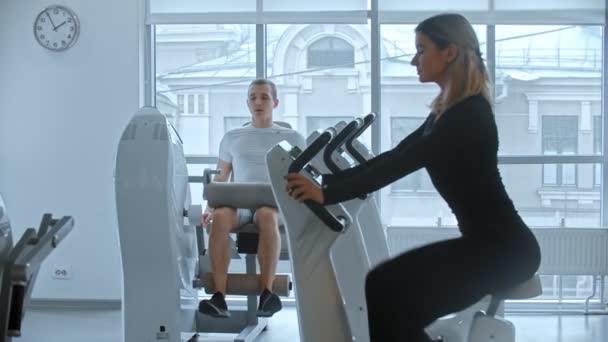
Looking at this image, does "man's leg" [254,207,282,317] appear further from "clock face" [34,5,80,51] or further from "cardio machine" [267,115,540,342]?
"clock face" [34,5,80,51]

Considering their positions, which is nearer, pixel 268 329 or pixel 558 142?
pixel 268 329

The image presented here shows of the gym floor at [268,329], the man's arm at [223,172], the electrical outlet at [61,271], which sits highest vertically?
the man's arm at [223,172]

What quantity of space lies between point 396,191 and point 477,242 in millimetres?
4175

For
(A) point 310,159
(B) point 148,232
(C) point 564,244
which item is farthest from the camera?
(C) point 564,244

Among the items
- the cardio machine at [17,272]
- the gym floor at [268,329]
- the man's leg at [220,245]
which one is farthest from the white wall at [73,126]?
Result: the cardio machine at [17,272]

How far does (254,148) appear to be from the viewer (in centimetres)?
519

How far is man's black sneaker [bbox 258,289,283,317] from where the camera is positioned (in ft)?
14.5

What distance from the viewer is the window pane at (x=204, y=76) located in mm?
6422

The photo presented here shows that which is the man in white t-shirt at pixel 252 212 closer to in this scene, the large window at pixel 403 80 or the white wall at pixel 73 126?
the large window at pixel 403 80

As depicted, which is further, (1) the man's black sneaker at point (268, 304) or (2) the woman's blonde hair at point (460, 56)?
(1) the man's black sneaker at point (268, 304)

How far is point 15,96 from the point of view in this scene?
6312mm

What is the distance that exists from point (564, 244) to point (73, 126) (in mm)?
3649

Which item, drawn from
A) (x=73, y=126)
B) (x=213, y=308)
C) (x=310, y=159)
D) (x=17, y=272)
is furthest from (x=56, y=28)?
(x=310, y=159)

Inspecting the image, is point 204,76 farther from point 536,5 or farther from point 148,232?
point 148,232
